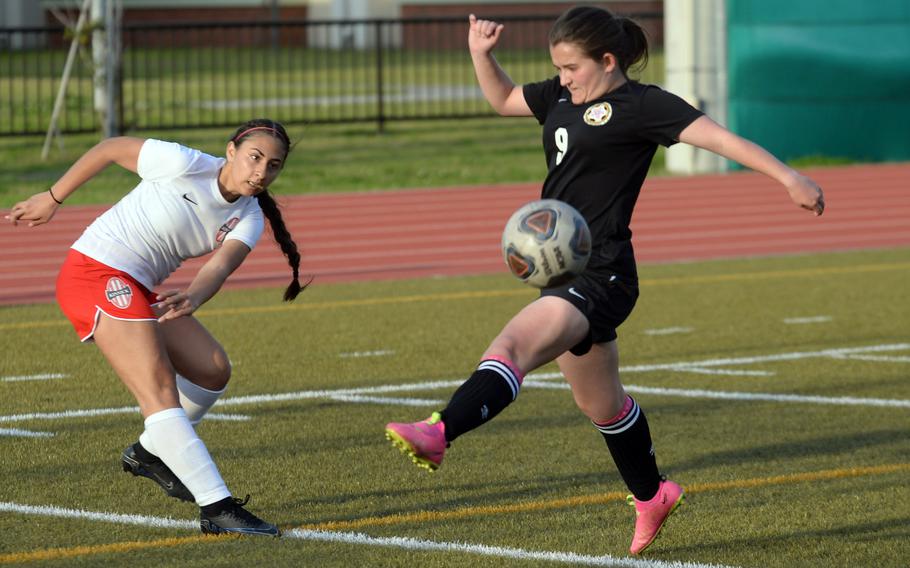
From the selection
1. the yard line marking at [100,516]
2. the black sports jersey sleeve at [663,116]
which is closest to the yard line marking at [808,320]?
the black sports jersey sleeve at [663,116]

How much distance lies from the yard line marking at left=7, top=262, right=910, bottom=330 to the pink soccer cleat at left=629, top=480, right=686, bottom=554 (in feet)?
22.8

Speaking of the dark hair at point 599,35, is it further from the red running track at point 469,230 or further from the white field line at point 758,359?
the red running track at point 469,230

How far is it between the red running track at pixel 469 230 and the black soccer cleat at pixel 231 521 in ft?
25.5

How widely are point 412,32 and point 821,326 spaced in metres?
42.4

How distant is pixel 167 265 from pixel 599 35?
6.35ft

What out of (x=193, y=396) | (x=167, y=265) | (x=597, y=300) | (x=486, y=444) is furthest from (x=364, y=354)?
(x=597, y=300)

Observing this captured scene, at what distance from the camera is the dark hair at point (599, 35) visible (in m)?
5.86

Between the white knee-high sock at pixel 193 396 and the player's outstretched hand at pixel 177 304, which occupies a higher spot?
the player's outstretched hand at pixel 177 304

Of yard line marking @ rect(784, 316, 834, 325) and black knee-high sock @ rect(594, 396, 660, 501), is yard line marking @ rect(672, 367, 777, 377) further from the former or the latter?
black knee-high sock @ rect(594, 396, 660, 501)

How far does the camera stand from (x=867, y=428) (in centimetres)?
844

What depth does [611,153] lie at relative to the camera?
5953 mm

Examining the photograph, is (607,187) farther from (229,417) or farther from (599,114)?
(229,417)

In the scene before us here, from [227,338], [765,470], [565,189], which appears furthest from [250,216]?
[227,338]

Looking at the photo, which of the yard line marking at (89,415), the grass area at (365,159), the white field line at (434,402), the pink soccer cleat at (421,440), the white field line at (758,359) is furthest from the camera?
the grass area at (365,159)
